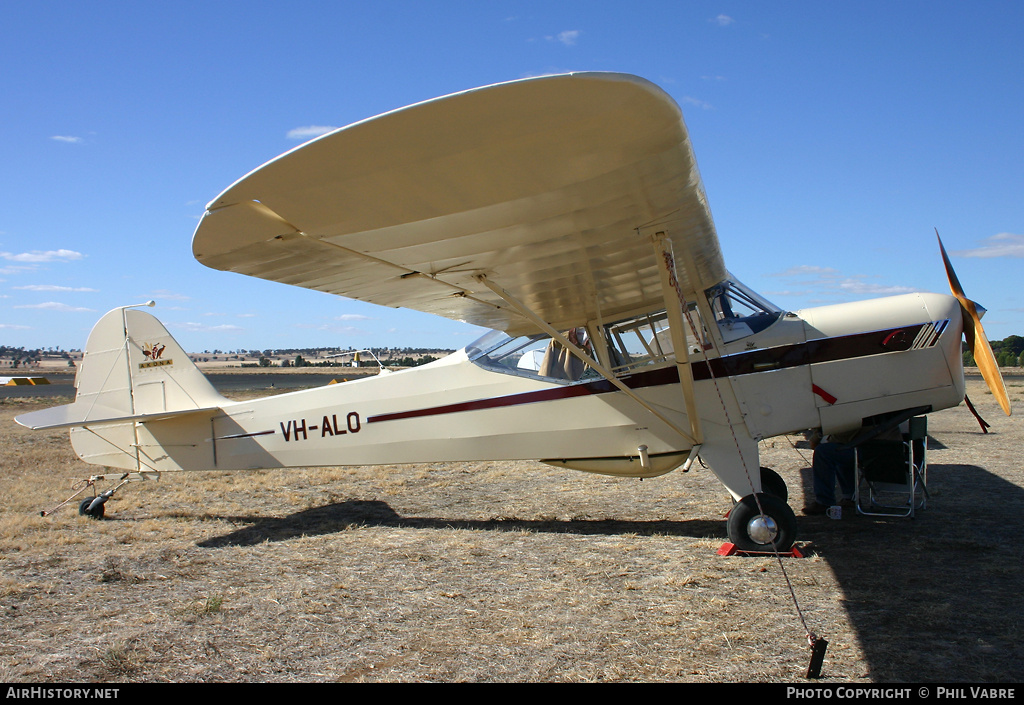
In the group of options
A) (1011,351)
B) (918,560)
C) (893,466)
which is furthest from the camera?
(1011,351)

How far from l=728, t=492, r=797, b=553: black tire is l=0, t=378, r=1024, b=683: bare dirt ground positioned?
0.14 meters

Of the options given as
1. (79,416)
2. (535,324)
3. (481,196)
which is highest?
(481,196)

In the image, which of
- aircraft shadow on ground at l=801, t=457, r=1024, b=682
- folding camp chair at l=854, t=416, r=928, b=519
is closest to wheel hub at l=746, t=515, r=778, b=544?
aircraft shadow on ground at l=801, t=457, r=1024, b=682

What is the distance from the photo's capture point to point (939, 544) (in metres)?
4.95

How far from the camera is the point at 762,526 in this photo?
188 inches

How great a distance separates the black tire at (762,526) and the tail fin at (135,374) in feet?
17.6

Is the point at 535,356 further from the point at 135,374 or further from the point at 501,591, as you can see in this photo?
the point at 135,374

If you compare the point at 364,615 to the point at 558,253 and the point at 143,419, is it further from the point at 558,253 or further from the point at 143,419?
the point at 143,419

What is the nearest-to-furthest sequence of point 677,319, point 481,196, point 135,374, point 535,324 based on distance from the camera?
1. point 481,196
2. point 677,319
3. point 535,324
4. point 135,374

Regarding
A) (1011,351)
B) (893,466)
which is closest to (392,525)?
(893,466)

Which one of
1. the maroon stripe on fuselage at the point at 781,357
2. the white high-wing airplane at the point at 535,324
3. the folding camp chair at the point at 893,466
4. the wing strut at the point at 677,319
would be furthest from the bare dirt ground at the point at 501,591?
the maroon stripe on fuselage at the point at 781,357

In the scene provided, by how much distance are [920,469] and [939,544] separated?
1320 millimetres

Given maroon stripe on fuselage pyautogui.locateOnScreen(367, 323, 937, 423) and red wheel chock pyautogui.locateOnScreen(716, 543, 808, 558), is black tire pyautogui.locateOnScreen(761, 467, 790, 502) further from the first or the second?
maroon stripe on fuselage pyautogui.locateOnScreen(367, 323, 937, 423)

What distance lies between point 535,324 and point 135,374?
4774 mm
